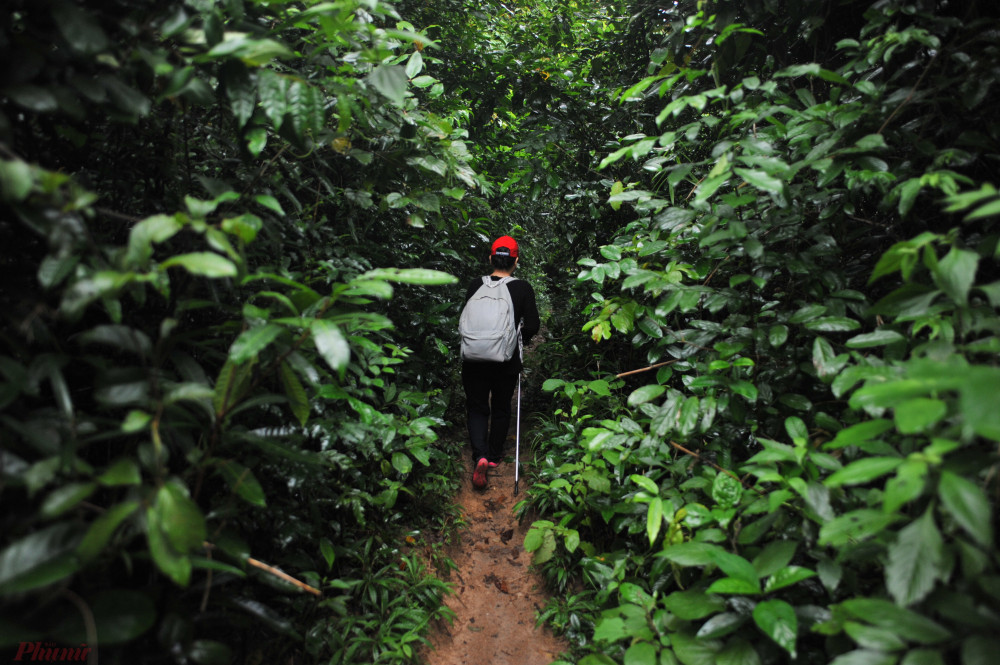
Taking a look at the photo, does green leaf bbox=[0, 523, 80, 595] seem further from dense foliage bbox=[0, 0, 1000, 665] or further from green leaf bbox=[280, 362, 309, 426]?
green leaf bbox=[280, 362, 309, 426]

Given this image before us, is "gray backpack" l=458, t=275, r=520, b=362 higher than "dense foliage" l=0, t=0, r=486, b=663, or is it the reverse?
"dense foliage" l=0, t=0, r=486, b=663

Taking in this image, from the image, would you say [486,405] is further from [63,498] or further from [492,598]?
[63,498]

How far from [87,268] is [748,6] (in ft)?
11.1

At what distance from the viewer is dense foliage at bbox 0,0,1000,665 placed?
112 cm

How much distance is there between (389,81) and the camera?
5.75 feet

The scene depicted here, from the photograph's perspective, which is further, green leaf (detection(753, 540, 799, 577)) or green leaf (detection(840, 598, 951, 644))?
green leaf (detection(753, 540, 799, 577))

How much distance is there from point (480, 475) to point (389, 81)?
3.23m

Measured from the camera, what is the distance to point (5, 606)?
992 millimetres

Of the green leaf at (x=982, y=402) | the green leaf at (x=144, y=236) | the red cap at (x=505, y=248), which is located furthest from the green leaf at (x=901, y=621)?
the red cap at (x=505, y=248)

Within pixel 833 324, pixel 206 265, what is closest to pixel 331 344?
pixel 206 265

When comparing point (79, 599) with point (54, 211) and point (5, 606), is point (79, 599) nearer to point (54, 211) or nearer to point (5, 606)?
point (5, 606)

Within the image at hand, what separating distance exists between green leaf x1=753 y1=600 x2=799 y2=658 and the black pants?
9.22 feet

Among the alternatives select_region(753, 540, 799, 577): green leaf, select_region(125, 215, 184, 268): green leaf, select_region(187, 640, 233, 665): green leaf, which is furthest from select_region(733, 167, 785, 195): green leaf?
select_region(187, 640, 233, 665): green leaf

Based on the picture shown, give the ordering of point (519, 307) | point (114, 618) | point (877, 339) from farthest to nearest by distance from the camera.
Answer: point (519, 307)
point (877, 339)
point (114, 618)
